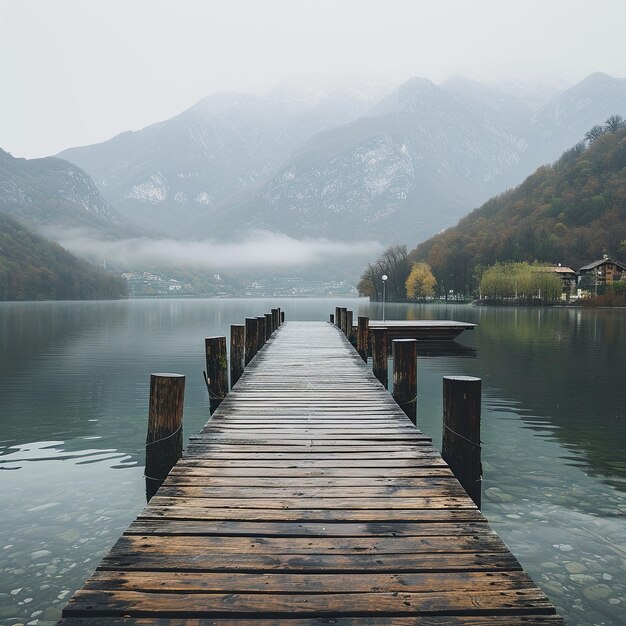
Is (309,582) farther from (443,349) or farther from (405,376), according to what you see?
(443,349)

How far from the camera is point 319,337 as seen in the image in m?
25.5

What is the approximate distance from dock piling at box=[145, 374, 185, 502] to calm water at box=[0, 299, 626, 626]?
4.05 ft

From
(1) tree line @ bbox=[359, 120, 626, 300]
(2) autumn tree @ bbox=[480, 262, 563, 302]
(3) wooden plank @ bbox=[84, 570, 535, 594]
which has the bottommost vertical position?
(3) wooden plank @ bbox=[84, 570, 535, 594]

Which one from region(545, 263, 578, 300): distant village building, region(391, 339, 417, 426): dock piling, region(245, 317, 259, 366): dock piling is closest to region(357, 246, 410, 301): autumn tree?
region(545, 263, 578, 300): distant village building

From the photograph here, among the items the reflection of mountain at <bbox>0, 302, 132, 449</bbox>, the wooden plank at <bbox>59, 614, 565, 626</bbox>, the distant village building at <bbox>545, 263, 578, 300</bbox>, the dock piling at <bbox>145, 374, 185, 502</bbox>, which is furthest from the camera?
the distant village building at <bbox>545, 263, 578, 300</bbox>

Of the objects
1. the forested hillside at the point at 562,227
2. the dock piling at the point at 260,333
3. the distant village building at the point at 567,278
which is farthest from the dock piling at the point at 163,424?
the forested hillside at the point at 562,227

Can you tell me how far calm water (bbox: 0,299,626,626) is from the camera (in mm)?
6352

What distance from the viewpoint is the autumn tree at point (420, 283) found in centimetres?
13775

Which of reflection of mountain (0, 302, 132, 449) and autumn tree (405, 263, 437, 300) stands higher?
autumn tree (405, 263, 437, 300)

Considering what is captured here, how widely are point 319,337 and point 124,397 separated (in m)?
9.68

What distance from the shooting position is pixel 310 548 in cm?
419

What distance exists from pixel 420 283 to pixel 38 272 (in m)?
113

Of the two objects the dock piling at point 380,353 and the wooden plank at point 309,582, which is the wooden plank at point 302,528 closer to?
the wooden plank at point 309,582

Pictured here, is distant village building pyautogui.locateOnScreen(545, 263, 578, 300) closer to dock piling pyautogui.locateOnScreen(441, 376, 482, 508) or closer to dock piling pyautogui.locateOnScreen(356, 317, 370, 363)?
dock piling pyautogui.locateOnScreen(356, 317, 370, 363)
